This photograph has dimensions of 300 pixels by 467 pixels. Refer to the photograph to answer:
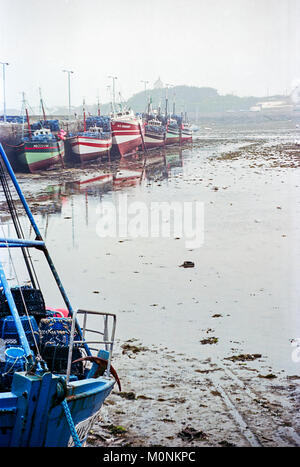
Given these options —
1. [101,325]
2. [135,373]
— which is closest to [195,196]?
[101,325]

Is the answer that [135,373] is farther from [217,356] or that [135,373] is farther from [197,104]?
[197,104]

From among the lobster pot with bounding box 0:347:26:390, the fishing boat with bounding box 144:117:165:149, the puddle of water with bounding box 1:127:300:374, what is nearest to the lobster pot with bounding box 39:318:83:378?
the lobster pot with bounding box 0:347:26:390

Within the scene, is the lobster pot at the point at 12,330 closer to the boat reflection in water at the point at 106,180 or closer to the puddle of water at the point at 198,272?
the puddle of water at the point at 198,272

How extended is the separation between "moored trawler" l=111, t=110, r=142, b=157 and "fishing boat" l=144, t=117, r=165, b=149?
235 centimetres

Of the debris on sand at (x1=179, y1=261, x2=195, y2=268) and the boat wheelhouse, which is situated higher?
the boat wheelhouse

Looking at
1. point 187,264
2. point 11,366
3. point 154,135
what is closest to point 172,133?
point 154,135

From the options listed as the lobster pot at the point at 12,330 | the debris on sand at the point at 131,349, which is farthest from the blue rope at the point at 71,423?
the debris on sand at the point at 131,349

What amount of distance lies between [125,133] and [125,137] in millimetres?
350

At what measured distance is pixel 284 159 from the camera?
38469 millimetres

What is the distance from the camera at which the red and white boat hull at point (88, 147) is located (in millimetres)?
39250

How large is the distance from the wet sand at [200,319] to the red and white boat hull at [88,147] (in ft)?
60.0

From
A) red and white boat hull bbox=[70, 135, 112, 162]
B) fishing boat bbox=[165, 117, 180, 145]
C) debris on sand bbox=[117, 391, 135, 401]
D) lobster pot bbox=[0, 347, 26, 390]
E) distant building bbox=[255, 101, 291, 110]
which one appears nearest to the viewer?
lobster pot bbox=[0, 347, 26, 390]

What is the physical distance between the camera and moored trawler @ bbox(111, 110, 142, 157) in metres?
46.4

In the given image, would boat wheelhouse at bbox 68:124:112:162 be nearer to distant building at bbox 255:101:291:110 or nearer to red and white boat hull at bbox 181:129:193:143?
red and white boat hull at bbox 181:129:193:143
